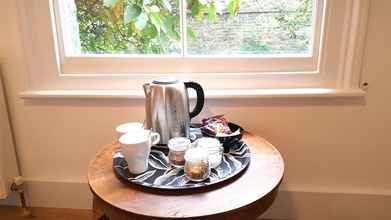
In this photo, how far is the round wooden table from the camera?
0.81 metres

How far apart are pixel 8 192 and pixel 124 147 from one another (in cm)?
103

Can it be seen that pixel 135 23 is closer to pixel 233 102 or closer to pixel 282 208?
pixel 233 102

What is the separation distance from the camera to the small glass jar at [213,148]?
100cm

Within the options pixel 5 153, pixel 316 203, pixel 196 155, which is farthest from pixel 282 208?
pixel 5 153

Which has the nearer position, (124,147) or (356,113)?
(124,147)

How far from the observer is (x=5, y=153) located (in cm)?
153

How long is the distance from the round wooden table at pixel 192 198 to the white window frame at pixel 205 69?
516 millimetres

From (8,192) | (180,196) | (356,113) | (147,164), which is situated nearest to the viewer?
(180,196)

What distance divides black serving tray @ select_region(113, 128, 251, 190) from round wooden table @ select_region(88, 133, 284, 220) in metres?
0.02

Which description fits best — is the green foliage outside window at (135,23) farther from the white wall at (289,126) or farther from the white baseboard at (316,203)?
the white baseboard at (316,203)

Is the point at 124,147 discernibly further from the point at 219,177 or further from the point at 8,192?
the point at 8,192

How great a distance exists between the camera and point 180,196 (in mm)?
878

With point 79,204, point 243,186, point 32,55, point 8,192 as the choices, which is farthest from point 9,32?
point 243,186

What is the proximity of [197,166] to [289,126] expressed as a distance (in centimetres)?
70
